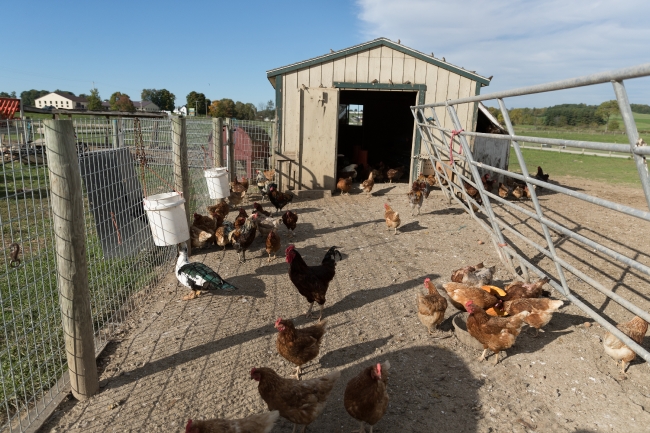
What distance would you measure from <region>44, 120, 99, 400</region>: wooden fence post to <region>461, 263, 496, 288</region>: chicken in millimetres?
4011

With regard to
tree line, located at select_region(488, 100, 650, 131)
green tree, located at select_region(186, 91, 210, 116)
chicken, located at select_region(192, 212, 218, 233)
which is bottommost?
chicken, located at select_region(192, 212, 218, 233)

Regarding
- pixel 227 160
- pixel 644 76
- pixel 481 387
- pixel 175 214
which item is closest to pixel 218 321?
pixel 175 214

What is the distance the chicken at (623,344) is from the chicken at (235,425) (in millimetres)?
2955

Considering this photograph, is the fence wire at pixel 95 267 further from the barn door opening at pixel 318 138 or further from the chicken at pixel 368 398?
the barn door opening at pixel 318 138

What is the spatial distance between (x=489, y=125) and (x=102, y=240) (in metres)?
11.6

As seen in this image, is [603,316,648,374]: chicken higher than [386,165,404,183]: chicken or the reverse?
the reverse

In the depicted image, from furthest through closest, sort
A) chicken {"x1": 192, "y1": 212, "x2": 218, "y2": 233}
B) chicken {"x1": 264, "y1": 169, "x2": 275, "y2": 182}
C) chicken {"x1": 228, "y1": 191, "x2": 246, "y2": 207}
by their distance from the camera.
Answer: chicken {"x1": 264, "y1": 169, "x2": 275, "y2": 182}, chicken {"x1": 228, "y1": 191, "x2": 246, "y2": 207}, chicken {"x1": 192, "y1": 212, "x2": 218, "y2": 233}

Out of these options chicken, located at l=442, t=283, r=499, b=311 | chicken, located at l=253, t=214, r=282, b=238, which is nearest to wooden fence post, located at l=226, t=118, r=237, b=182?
chicken, located at l=253, t=214, r=282, b=238

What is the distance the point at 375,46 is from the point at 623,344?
8842mm

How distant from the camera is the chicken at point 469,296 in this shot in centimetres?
410

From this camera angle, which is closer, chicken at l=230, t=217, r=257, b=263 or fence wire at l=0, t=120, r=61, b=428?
fence wire at l=0, t=120, r=61, b=428

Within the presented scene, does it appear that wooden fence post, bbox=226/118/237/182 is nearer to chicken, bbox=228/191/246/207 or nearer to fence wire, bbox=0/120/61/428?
chicken, bbox=228/191/246/207

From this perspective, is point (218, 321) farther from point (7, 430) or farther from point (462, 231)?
point (462, 231)

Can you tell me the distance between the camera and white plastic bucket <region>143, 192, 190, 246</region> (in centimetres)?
445
